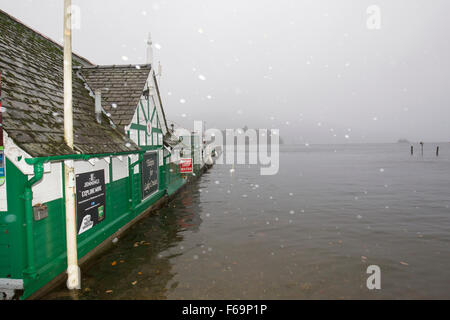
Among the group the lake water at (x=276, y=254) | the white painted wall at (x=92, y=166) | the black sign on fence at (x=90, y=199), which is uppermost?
the white painted wall at (x=92, y=166)

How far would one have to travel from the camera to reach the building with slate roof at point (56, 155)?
5414 millimetres

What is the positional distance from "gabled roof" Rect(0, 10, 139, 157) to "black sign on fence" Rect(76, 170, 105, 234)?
0.93 metres

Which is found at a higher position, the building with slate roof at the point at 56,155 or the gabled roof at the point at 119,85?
the gabled roof at the point at 119,85

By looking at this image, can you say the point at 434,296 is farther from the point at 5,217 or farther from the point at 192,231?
the point at 5,217

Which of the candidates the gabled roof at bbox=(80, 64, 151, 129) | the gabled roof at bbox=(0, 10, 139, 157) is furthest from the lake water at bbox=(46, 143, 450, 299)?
the gabled roof at bbox=(80, 64, 151, 129)

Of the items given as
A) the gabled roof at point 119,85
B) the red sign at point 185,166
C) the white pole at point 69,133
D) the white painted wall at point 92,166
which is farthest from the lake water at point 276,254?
the red sign at point 185,166

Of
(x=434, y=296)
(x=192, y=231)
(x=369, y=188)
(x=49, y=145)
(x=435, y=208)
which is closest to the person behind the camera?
(x=49, y=145)

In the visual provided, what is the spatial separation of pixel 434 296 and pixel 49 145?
9330 millimetres

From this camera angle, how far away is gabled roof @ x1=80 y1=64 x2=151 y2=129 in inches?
466

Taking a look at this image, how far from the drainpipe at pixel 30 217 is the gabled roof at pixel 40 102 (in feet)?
1.20

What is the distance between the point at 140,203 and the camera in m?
12.6

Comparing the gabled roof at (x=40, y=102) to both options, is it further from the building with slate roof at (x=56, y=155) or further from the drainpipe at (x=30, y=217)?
the drainpipe at (x=30, y=217)

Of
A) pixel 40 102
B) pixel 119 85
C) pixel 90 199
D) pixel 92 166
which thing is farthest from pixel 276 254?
pixel 119 85
